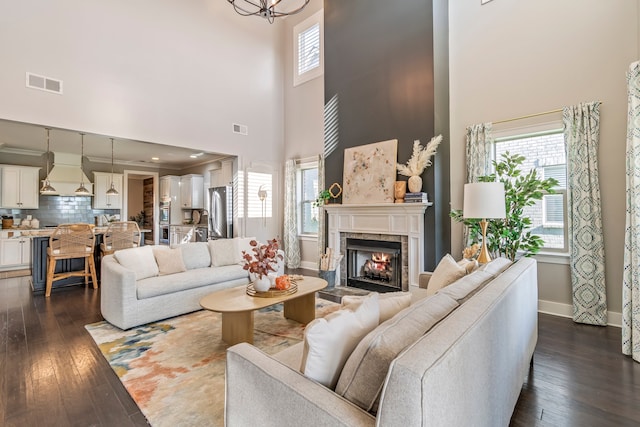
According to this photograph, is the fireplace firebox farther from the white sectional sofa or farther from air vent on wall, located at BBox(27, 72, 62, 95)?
air vent on wall, located at BBox(27, 72, 62, 95)

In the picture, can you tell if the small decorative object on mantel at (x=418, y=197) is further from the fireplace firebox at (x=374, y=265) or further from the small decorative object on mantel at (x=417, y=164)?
the fireplace firebox at (x=374, y=265)

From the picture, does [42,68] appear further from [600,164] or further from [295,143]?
[600,164]

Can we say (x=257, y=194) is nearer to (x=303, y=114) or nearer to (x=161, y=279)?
(x=303, y=114)

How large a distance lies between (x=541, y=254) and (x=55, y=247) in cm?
680

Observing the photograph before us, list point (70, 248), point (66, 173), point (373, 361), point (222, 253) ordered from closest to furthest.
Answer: point (373, 361) → point (222, 253) → point (70, 248) → point (66, 173)

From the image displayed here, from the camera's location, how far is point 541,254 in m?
3.81

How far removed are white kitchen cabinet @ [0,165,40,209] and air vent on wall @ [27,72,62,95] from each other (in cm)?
386

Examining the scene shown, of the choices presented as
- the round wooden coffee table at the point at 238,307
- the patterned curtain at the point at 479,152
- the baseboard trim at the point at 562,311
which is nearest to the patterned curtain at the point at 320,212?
the patterned curtain at the point at 479,152

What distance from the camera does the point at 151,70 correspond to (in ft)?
17.3

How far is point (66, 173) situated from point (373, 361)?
29.4ft

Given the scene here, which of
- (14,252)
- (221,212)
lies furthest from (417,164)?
(14,252)

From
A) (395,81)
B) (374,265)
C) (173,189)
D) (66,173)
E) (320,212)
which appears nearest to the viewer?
(395,81)

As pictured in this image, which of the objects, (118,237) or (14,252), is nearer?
(118,237)

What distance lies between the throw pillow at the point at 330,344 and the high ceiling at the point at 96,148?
5.32 m
